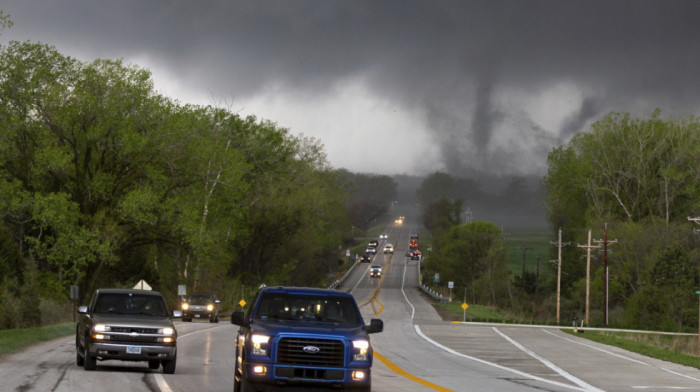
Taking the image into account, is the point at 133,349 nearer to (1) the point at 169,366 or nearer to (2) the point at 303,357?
(1) the point at 169,366

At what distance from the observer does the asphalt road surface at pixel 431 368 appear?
53.3 feet

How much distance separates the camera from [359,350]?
489 inches

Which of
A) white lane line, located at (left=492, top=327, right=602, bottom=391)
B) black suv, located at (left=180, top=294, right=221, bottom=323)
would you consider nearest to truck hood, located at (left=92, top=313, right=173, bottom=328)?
white lane line, located at (left=492, top=327, right=602, bottom=391)

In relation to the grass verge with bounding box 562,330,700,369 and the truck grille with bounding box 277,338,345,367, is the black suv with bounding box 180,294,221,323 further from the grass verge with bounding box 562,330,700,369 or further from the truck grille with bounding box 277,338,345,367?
the truck grille with bounding box 277,338,345,367

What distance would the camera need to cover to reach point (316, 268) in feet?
359

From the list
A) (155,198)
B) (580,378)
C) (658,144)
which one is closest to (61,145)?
(155,198)

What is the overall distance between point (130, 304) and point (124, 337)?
1.58 m

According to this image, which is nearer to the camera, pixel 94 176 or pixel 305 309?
pixel 305 309

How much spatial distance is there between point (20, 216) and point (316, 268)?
63162 millimetres

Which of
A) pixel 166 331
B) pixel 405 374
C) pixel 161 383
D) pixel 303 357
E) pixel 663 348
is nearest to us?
pixel 303 357

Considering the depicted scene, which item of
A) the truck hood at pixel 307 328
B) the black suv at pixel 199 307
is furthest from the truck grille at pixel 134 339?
the black suv at pixel 199 307

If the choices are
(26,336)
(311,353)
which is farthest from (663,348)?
(311,353)

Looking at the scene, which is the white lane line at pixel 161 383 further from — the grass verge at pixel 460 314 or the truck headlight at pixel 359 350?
the grass verge at pixel 460 314

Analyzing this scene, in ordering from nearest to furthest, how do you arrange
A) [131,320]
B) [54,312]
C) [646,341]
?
[131,320]
[646,341]
[54,312]
